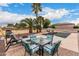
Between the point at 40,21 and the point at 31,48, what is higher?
the point at 40,21

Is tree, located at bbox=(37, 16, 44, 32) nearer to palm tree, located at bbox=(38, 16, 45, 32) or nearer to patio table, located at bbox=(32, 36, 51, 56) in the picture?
palm tree, located at bbox=(38, 16, 45, 32)

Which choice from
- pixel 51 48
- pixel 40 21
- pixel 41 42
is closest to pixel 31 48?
pixel 41 42

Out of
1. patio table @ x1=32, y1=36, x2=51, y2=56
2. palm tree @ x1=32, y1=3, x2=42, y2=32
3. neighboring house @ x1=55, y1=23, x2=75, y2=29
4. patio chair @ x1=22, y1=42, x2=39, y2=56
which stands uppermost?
palm tree @ x1=32, y1=3, x2=42, y2=32

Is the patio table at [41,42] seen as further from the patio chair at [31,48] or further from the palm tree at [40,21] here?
the palm tree at [40,21]

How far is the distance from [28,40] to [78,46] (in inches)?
28.2

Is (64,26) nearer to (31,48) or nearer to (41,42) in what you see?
(41,42)

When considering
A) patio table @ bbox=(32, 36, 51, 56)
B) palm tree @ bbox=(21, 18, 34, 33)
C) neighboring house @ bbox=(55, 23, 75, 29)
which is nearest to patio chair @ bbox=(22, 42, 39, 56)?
patio table @ bbox=(32, 36, 51, 56)

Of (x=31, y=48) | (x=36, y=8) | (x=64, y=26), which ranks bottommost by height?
(x=31, y=48)

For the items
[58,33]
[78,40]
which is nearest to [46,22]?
[58,33]

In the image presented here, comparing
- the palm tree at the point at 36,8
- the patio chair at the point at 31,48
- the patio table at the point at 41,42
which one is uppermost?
the palm tree at the point at 36,8

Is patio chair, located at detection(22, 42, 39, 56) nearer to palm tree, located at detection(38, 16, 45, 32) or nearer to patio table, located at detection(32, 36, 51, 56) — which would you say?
patio table, located at detection(32, 36, 51, 56)

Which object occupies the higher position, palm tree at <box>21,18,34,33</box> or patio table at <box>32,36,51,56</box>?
palm tree at <box>21,18,34,33</box>

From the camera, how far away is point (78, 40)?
169 inches

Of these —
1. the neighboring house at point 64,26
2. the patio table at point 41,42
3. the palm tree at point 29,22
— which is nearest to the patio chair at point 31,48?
the patio table at point 41,42
